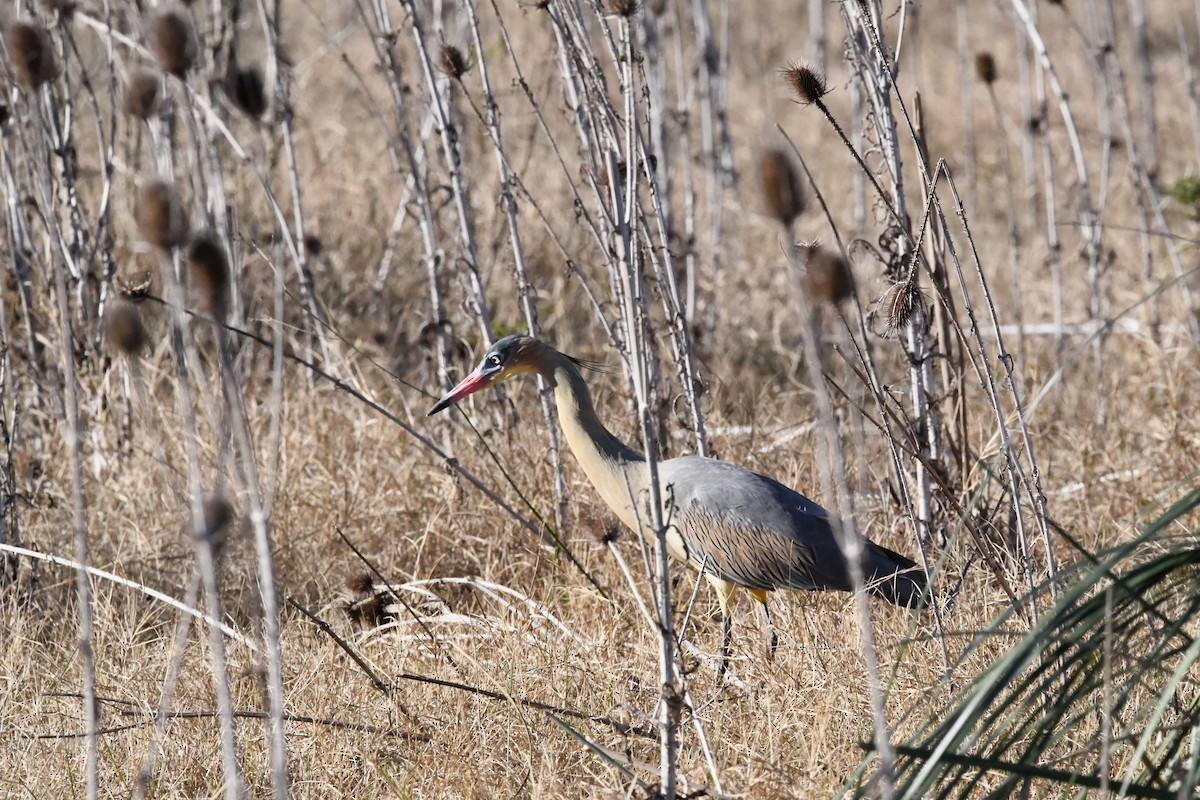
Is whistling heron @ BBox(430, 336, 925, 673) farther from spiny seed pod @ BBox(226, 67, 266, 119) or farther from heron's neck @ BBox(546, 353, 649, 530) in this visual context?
spiny seed pod @ BBox(226, 67, 266, 119)

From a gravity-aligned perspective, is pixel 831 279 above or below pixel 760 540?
above

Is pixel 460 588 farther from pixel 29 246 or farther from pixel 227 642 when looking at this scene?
pixel 29 246

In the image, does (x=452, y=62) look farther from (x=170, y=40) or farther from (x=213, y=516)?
(x=213, y=516)

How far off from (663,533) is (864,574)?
1183 mm

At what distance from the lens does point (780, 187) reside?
1363 mm

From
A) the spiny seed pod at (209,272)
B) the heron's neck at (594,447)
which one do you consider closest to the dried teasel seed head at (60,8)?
the heron's neck at (594,447)

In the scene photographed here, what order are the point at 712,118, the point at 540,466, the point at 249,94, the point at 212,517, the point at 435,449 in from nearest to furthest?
the point at 212,517, the point at 249,94, the point at 435,449, the point at 540,466, the point at 712,118

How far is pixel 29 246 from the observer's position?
3.90 meters

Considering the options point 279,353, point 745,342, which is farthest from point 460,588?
point 745,342

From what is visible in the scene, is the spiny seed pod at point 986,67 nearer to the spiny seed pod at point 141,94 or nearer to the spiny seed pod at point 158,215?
the spiny seed pod at point 141,94

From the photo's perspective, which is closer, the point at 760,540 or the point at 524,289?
the point at 760,540

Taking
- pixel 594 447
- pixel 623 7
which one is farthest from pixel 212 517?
pixel 594 447

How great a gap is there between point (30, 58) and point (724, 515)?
68.0 inches

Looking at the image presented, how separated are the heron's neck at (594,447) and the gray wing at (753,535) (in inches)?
4.2
